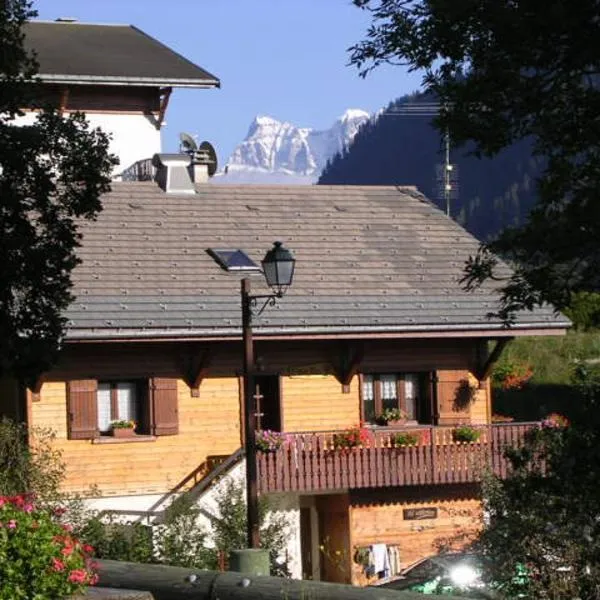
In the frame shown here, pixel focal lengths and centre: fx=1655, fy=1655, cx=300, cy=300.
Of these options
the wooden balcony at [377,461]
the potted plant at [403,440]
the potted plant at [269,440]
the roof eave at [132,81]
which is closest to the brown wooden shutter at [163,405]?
the potted plant at [269,440]

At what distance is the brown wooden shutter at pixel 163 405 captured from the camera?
104ft

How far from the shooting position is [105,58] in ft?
161

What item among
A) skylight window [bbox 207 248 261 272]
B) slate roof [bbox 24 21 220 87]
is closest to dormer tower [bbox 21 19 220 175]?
slate roof [bbox 24 21 220 87]

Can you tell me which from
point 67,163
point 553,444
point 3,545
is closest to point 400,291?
point 67,163

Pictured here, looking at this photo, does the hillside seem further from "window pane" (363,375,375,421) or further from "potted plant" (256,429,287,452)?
"potted plant" (256,429,287,452)

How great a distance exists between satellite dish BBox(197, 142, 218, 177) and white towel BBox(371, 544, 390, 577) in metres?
10.8

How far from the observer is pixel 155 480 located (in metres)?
31.8

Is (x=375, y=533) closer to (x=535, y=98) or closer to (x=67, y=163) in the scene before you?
(x=67, y=163)

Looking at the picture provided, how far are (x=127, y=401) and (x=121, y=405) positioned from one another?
0.52 feet

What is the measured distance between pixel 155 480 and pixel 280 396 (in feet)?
9.93

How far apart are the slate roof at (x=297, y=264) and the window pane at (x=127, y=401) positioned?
1.59 meters

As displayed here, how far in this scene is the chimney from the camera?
1444 inches

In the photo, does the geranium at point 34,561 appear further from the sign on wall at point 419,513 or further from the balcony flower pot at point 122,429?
the sign on wall at point 419,513

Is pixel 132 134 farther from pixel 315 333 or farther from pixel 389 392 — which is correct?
pixel 315 333
